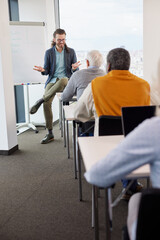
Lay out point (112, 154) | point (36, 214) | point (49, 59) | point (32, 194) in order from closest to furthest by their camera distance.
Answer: point (112, 154) < point (36, 214) < point (32, 194) < point (49, 59)

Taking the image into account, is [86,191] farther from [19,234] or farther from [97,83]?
[97,83]

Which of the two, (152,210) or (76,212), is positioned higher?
(152,210)

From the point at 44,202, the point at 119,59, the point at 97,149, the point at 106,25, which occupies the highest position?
the point at 106,25

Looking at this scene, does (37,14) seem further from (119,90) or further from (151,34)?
(119,90)

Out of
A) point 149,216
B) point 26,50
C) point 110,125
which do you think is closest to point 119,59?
point 110,125

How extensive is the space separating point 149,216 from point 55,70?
159 inches

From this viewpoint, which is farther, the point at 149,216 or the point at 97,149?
the point at 97,149

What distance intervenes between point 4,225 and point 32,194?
1.81 feet

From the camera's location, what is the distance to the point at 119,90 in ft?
7.06

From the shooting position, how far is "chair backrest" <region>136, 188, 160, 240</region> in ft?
2.85

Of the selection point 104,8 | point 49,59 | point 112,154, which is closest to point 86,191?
point 112,154

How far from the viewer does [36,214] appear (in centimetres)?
233

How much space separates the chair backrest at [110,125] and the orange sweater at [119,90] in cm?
9

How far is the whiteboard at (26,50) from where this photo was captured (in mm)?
5039
